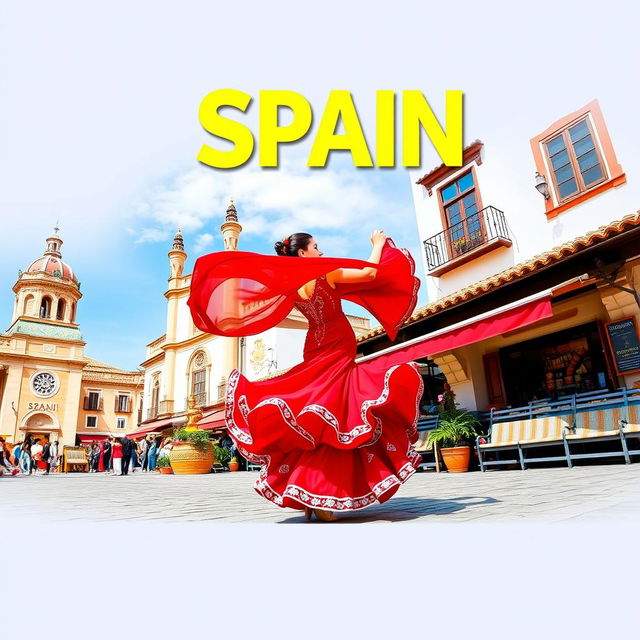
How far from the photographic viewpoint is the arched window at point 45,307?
4036 cm

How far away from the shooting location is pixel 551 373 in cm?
886

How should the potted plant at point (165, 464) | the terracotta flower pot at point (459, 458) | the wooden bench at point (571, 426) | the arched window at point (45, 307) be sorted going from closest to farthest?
the wooden bench at point (571, 426)
the terracotta flower pot at point (459, 458)
the potted plant at point (165, 464)
the arched window at point (45, 307)

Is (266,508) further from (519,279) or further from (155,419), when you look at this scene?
(155,419)

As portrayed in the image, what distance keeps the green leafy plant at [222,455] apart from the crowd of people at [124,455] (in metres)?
1.58

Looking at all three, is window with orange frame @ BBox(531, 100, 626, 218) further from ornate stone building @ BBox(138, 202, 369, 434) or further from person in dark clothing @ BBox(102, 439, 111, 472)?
person in dark clothing @ BBox(102, 439, 111, 472)

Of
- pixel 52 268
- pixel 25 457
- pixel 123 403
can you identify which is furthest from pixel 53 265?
pixel 25 457

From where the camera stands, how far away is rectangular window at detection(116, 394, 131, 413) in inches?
A: 1797

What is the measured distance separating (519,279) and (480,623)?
7.84 meters

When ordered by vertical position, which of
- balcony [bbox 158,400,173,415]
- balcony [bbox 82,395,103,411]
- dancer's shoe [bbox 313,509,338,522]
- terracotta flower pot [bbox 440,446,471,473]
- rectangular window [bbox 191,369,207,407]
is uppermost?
balcony [bbox 82,395,103,411]

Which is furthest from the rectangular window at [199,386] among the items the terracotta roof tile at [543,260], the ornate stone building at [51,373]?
the terracotta roof tile at [543,260]

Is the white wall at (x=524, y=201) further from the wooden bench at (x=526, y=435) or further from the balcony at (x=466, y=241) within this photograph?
the wooden bench at (x=526, y=435)

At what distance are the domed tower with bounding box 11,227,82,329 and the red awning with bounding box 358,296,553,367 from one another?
3857 centimetres

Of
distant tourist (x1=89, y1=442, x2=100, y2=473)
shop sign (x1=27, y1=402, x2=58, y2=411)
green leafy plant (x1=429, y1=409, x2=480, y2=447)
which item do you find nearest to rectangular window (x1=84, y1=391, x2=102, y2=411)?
shop sign (x1=27, y1=402, x2=58, y2=411)

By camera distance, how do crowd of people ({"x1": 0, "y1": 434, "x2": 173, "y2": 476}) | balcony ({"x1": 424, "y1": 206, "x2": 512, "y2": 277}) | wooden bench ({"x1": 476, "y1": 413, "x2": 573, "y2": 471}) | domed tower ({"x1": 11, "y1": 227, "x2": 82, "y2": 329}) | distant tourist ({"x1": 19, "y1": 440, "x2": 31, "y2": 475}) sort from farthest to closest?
domed tower ({"x1": 11, "y1": 227, "x2": 82, "y2": 329}) < distant tourist ({"x1": 19, "y1": 440, "x2": 31, "y2": 475}) < crowd of people ({"x1": 0, "y1": 434, "x2": 173, "y2": 476}) < balcony ({"x1": 424, "y1": 206, "x2": 512, "y2": 277}) < wooden bench ({"x1": 476, "y1": 413, "x2": 573, "y2": 471})
